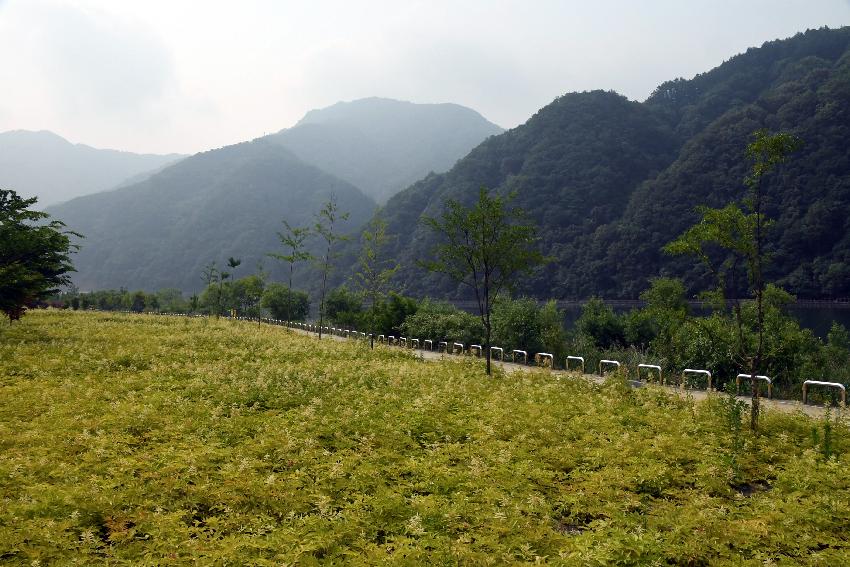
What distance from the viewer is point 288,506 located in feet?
22.6

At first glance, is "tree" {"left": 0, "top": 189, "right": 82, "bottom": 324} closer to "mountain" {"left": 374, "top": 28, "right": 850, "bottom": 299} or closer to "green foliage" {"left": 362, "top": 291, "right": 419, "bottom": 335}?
"green foliage" {"left": 362, "top": 291, "right": 419, "bottom": 335}

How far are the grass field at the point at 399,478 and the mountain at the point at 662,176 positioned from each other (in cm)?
8381

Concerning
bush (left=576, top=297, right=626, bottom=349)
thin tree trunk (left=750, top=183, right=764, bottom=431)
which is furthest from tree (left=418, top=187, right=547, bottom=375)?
bush (left=576, top=297, right=626, bottom=349)

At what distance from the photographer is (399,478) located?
812 centimetres

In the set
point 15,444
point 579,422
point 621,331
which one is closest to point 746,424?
point 579,422

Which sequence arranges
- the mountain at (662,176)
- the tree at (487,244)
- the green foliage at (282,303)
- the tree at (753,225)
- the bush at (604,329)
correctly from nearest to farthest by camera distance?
1. the tree at (753,225)
2. the tree at (487,244)
3. the bush at (604,329)
4. the green foliage at (282,303)
5. the mountain at (662,176)

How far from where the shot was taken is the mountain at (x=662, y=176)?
111 m

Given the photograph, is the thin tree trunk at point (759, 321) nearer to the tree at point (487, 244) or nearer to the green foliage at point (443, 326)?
the tree at point (487, 244)

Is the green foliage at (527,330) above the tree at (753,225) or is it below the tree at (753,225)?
below

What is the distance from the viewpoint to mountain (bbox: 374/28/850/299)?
111 m

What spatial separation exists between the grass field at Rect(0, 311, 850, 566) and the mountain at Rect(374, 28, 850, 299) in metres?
83.8

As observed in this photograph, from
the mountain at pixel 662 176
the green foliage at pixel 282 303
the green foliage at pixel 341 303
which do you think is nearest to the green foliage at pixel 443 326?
the green foliage at pixel 341 303

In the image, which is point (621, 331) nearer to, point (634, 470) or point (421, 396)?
point (421, 396)

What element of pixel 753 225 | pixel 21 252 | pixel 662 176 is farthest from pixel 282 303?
pixel 662 176
